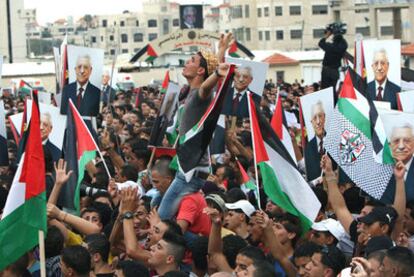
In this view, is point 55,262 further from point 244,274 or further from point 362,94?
point 362,94

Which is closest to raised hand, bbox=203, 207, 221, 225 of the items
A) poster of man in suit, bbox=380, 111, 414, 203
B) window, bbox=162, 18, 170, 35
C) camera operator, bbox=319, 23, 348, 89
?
poster of man in suit, bbox=380, 111, 414, 203

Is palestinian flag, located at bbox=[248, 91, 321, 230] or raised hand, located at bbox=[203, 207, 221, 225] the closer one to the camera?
raised hand, located at bbox=[203, 207, 221, 225]

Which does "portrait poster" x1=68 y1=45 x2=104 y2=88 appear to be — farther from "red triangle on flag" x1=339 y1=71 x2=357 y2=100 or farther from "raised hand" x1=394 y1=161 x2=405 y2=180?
"raised hand" x1=394 y1=161 x2=405 y2=180

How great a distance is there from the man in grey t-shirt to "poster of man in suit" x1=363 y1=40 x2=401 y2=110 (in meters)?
4.57

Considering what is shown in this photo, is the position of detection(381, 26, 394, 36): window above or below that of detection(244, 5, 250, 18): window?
below

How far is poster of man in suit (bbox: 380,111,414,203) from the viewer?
9.62m

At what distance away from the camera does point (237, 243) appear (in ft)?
28.0

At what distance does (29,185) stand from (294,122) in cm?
912

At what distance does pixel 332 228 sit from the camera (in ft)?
29.5

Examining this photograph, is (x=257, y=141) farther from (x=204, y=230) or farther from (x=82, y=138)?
(x=82, y=138)

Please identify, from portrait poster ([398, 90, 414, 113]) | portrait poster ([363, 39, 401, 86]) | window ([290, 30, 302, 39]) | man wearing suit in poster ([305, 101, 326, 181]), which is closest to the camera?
man wearing suit in poster ([305, 101, 326, 181])

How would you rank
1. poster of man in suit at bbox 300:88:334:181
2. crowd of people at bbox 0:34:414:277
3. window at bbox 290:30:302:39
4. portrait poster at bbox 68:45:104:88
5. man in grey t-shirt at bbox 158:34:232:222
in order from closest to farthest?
crowd of people at bbox 0:34:414:277 → man in grey t-shirt at bbox 158:34:232:222 → poster of man in suit at bbox 300:88:334:181 → portrait poster at bbox 68:45:104:88 → window at bbox 290:30:302:39

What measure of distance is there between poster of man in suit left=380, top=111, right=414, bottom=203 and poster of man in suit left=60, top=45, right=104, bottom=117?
5.03m

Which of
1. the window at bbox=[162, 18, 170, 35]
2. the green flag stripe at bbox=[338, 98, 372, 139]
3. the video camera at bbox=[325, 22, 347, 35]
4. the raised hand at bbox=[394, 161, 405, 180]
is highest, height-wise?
the video camera at bbox=[325, 22, 347, 35]
